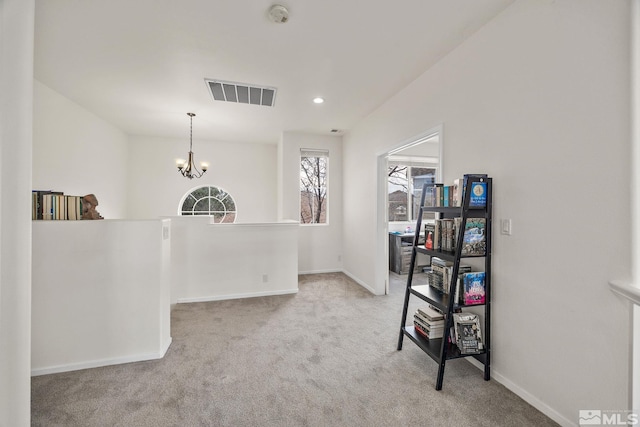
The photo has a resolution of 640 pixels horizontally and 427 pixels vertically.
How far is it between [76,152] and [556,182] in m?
5.16

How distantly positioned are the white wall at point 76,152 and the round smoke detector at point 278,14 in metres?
2.83

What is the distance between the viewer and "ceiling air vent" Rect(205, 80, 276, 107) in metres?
3.13

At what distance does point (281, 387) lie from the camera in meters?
1.95

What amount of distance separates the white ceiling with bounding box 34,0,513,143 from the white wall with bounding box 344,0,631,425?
419 millimetres

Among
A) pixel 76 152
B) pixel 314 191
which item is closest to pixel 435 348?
pixel 314 191

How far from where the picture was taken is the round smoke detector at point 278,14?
1.91 metres

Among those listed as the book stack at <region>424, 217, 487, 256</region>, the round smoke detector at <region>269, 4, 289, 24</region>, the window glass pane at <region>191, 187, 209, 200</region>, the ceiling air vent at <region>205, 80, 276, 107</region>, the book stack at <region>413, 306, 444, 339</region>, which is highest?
the ceiling air vent at <region>205, 80, 276, 107</region>

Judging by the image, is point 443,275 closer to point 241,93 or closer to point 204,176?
point 241,93

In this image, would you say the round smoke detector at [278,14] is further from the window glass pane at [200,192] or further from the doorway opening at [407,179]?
the window glass pane at [200,192]

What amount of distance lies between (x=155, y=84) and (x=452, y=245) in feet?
11.6

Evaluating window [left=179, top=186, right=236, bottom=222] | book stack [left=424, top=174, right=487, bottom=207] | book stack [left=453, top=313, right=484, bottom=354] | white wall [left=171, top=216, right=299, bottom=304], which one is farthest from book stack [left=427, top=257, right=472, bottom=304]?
window [left=179, top=186, right=236, bottom=222]

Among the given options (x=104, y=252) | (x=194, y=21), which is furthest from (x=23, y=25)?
(x=104, y=252)

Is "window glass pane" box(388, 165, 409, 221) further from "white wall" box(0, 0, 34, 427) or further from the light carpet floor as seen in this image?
"white wall" box(0, 0, 34, 427)

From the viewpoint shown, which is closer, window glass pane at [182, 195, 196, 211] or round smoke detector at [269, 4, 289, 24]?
round smoke detector at [269, 4, 289, 24]
